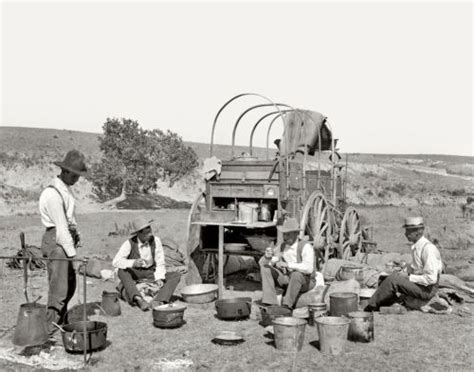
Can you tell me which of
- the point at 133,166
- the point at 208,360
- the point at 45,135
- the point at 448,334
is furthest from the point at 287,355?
the point at 45,135

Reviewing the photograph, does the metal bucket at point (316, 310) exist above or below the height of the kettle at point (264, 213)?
below

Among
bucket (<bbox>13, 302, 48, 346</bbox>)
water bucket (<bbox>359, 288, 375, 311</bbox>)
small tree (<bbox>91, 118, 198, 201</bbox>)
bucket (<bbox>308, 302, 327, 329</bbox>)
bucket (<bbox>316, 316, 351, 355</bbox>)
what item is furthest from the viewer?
small tree (<bbox>91, 118, 198, 201</bbox>)

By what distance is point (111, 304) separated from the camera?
7234mm

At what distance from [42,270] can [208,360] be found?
605cm

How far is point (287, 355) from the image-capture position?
18.5 feet

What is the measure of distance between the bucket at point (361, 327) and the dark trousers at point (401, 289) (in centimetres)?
131

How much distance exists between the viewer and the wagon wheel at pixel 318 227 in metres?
9.38

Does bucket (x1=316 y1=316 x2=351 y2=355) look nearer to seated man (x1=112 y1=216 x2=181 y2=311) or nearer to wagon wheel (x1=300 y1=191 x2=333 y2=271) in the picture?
seated man (x1=112 y1=216 x2=181 y2=311)

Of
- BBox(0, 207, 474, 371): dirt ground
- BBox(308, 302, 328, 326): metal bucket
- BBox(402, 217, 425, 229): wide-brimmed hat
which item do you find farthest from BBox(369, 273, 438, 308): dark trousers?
BBox(308, 302, 328, 326): metal bucket

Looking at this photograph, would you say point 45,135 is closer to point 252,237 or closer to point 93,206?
point 93,206

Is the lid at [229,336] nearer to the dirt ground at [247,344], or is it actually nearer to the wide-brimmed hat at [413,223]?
the dirt ground at [247,344]

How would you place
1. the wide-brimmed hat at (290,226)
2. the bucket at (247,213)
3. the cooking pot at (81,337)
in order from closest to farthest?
the cooking pot at (81,337) → the wide-brimmed hat at (290,226) → the bucket at (247,213)

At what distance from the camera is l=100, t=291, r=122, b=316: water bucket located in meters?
7.23

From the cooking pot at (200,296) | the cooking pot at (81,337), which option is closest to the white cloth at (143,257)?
the cooking pot at (200,296)
